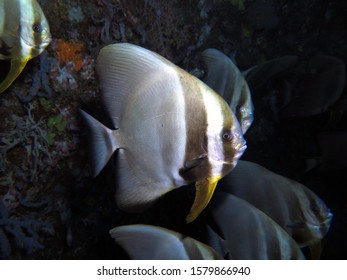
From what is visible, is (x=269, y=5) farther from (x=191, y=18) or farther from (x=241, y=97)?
(x=241, y=97)

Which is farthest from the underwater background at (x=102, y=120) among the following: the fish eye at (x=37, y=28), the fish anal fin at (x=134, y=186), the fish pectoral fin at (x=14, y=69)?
the fish anal fin at (x=134, y=186)

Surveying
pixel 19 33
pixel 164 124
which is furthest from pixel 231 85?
pixel 19 33

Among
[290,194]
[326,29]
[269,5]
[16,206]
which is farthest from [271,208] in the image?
[326,29]

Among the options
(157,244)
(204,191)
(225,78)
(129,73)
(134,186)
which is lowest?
(157,244)

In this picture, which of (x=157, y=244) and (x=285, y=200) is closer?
(x=157, y=244)

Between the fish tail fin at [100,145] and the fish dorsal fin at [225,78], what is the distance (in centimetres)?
143

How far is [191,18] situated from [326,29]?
3015 millimetres

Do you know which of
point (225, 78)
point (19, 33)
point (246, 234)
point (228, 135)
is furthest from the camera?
point (225, 78)

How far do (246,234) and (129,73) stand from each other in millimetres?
1447

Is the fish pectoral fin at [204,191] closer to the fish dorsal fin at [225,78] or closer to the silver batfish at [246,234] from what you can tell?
the silver batfish at [246,234]

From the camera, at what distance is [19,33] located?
6.03 feet

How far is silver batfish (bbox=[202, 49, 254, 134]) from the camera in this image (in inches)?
107

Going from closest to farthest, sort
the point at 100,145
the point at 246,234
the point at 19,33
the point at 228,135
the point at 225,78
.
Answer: the point at 228,135, the point at 100,145, the point at 19,33, the point at 246,234, the point at 225,78

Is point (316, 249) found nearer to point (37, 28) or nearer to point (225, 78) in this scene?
point (225, 78)
